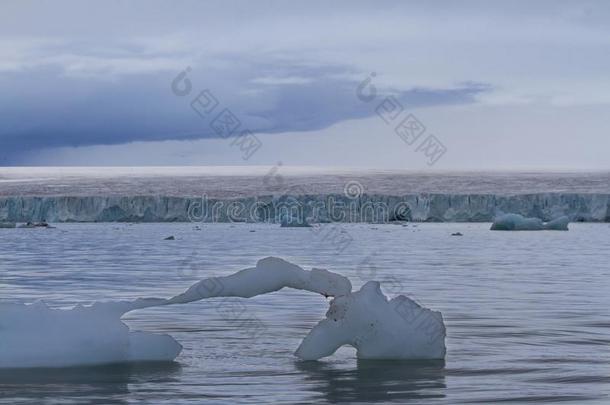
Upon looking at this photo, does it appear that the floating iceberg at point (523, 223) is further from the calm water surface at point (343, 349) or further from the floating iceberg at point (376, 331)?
the floating iceberg at point (376, 331)

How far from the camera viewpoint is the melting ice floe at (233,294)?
9.64 meters

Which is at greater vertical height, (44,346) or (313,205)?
(313,205)

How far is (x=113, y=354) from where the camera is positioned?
32.0 feet

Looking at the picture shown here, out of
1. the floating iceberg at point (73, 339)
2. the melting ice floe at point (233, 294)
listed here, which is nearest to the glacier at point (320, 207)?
the melting ice floe at point (233, 294)

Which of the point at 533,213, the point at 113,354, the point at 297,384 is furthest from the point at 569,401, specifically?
the point at 533,213

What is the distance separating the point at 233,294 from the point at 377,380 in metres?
1.86

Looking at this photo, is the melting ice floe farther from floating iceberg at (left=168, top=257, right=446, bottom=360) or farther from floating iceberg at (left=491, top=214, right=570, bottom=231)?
floating iceberg at (left=491, top=214, right=570, bottom=231)

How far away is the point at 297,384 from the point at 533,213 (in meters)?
65.6

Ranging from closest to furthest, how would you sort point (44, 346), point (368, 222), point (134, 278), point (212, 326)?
point (44, 346), point (212, 326), point (134, 278), point (368, 222)

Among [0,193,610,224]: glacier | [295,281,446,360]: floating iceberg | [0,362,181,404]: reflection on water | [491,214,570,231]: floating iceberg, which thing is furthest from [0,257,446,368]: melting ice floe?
[0,193,610,224]: glacier

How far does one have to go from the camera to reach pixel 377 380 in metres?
8.96

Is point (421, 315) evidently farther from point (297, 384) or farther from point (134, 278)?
point (134, 278)

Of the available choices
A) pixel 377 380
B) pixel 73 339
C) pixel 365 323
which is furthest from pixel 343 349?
pixel 73 339

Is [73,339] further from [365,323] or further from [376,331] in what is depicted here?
[376,331]
